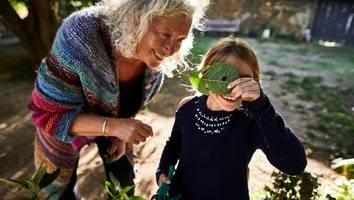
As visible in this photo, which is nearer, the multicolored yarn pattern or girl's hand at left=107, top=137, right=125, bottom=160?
the multicolored yarn pattern

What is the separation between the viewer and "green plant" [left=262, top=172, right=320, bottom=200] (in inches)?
71.4

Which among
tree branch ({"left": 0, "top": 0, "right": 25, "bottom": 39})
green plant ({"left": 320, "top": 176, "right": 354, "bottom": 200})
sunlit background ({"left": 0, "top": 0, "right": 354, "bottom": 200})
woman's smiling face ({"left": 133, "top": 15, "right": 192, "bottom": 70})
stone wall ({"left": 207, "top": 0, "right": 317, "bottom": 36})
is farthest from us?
stone wall ({"left": 207, "top": 0, "right": 317, "bottom": 36})

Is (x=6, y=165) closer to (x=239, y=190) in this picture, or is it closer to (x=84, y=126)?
(x=84, y=126)

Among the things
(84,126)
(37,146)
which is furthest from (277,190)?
(37,146)

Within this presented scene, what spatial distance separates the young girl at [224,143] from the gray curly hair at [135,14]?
8.2 inches

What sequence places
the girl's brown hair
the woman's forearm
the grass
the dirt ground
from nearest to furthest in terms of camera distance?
the girl's brown hair, the woman's forearm, the dirt ground, the grass

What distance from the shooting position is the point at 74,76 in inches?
62.1

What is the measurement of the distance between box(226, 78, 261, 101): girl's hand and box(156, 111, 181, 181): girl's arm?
49 cm

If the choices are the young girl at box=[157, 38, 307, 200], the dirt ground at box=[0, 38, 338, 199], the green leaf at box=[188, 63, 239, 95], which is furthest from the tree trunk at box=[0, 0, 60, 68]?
the green leaf at box=[188, 63, 239, 95]

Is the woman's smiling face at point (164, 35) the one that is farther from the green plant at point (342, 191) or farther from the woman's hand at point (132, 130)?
the green plant at point (342, 191)

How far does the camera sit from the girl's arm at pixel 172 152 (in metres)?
1.56

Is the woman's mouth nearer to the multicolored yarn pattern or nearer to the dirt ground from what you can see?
the multicolored yarn pattern

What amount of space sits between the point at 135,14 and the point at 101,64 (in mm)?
270

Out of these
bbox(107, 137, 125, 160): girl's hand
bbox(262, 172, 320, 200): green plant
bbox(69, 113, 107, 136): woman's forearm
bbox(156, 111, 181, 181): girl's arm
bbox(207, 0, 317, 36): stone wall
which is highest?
bbox(69, 113, 107, 136): woman's forearm
